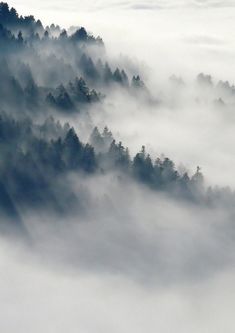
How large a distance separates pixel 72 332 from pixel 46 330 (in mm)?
9514

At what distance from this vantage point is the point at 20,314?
197875 millimetres

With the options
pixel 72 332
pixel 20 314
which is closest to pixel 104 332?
pixel 72 332

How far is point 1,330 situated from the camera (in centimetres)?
18562

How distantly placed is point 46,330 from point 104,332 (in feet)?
66.1

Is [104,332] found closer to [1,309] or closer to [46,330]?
[46,330]

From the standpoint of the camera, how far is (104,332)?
199375 millimetres

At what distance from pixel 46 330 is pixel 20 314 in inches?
423

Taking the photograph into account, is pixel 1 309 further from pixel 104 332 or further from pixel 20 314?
pixel 104 332

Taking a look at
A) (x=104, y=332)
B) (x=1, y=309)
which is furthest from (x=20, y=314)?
(x=104, y=332)

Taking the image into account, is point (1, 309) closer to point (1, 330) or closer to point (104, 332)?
point (1, 330)

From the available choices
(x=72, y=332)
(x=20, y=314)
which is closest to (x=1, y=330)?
Result: (x=20, y=314)

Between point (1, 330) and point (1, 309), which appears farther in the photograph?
point (1, 309)

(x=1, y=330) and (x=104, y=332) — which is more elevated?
(x=104, y=332)

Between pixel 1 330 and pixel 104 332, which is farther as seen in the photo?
pixel 104 332
